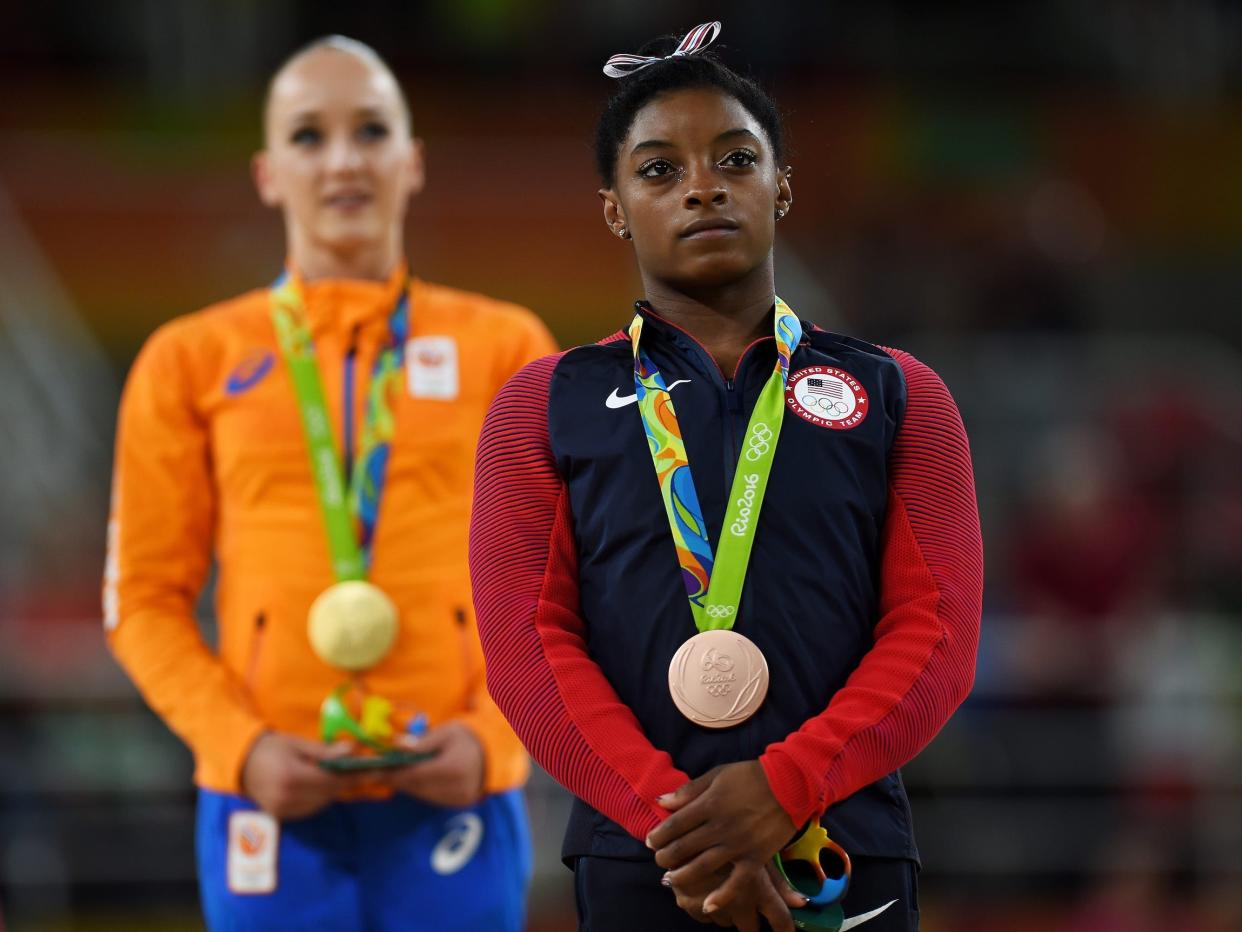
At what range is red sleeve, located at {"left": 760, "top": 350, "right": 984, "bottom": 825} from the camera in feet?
6.28

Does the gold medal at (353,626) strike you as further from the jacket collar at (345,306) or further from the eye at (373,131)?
the eye at (373,131)

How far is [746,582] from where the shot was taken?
2010mm

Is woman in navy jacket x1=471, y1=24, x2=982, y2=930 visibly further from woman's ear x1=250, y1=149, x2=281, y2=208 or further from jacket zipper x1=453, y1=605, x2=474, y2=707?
woman's ear x1=250, y1=149, x2=281, y2=208

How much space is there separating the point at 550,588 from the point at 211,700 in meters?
0.92

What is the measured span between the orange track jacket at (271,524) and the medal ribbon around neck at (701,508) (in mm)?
888

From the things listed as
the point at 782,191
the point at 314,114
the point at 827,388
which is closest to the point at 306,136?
the point at 314,114

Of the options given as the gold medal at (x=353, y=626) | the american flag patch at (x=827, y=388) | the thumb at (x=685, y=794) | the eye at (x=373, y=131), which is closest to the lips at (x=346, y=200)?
the eye at (x=373, y=131)

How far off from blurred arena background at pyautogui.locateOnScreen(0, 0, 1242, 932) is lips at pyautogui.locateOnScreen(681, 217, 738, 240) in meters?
3.97

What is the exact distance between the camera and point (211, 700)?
9.11 ft

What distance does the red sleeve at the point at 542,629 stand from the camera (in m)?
1.94

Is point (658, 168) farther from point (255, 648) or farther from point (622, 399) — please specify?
point (255, 648)

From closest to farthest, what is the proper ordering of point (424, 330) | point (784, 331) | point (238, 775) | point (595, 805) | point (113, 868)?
point (595, 805) → point (784, 331) → point (238, 775) → point (424, 330) → point (113, 868)

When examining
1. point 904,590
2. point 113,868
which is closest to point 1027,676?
point 113,868

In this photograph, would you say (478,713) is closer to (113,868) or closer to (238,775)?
(238,775)
